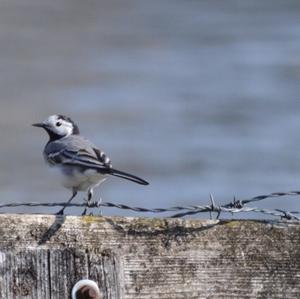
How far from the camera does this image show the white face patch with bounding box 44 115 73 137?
693 cm

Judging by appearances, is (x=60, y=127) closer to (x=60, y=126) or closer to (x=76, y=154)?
(x=60, y=126)

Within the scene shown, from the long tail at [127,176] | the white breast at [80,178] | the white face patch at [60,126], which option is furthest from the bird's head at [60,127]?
the long tail at [127,176]

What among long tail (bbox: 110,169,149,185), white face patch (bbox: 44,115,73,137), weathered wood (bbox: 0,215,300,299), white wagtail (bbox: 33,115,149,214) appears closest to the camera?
weathered wood (bbox: 0,215,300,299)

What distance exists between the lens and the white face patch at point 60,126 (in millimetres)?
6934

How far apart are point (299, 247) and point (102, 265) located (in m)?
0.65

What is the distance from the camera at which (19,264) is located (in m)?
3.77

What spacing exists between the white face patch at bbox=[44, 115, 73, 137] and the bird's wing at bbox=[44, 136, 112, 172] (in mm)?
143

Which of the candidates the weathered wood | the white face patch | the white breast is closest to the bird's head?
the white face patch

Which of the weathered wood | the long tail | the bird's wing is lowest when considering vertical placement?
the weathered wood

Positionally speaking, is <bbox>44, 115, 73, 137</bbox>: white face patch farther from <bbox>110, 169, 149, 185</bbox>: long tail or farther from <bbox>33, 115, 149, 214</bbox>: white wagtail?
<bbox>110, 169, 149, 185</bbox>: long tail

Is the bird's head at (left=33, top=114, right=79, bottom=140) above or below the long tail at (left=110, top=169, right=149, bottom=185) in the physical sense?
above

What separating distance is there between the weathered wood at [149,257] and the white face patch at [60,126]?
2.98 metres

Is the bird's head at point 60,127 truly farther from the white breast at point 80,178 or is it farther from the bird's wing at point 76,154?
the white breast at point 80,178

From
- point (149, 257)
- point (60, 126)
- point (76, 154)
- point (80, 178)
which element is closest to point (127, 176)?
point (80, 178)
